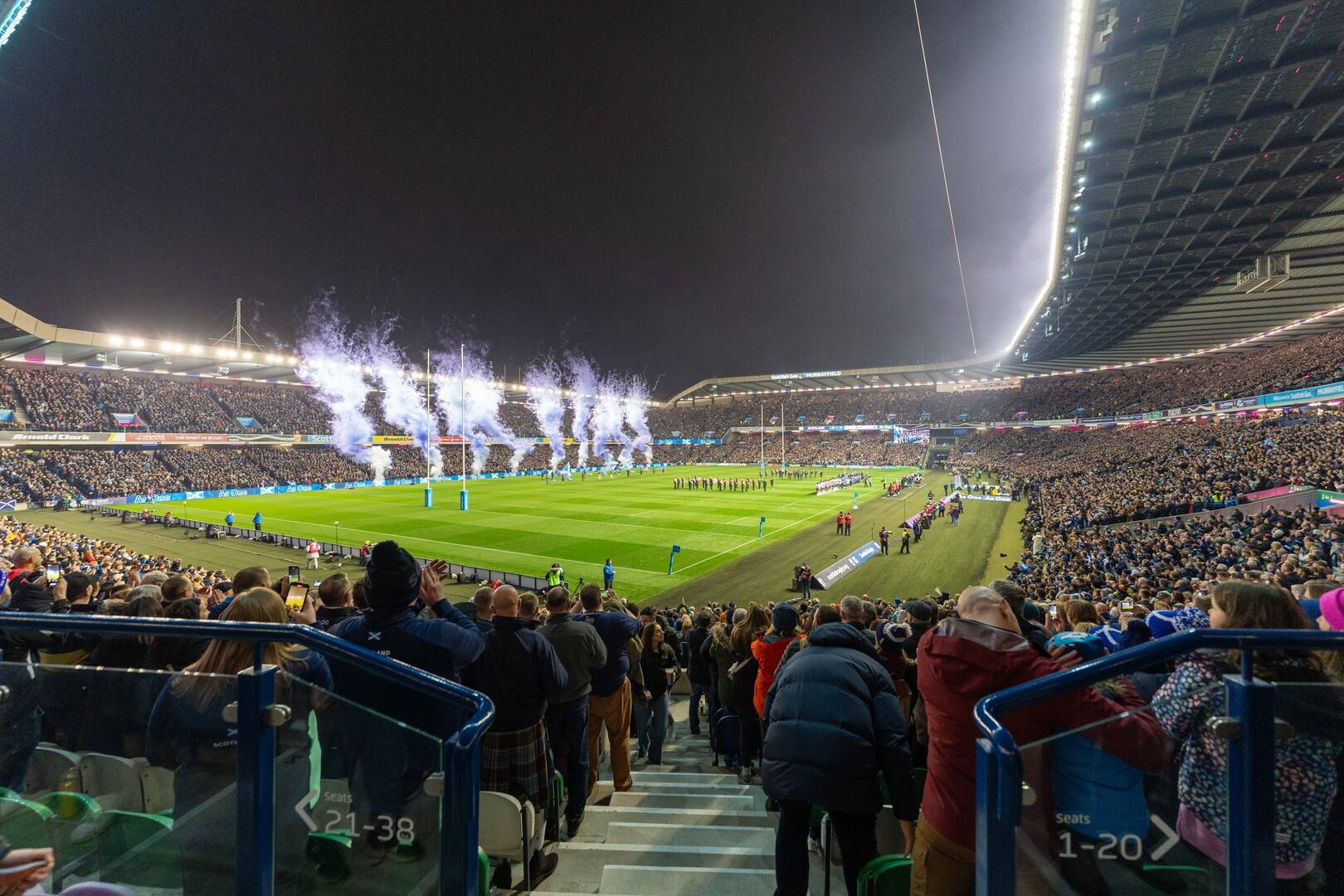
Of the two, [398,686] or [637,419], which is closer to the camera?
[398,686]

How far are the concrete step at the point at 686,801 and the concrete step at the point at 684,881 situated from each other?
1.36 metres

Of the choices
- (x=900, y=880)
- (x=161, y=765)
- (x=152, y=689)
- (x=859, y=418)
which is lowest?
(x=900, y=880)

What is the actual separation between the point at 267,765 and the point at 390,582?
1430 millimetres

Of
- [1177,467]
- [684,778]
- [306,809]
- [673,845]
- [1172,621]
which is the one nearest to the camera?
[306,809]

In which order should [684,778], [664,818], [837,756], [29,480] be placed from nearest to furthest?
[837,756] < [664,818] < [684,778] < [29,480]

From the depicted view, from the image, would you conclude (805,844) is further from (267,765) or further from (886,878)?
(267,765)

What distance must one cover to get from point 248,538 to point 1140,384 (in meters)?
80.5

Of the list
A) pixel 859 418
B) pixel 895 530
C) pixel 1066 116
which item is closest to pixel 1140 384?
pixel 859 418

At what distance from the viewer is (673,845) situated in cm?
393

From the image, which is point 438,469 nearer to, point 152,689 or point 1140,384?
point 152,689

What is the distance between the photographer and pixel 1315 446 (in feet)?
89.9

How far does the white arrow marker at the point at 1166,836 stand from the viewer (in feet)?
6.50

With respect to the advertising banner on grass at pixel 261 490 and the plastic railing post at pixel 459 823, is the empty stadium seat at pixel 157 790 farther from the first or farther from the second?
the advertising banner on grass at pixel 261 490

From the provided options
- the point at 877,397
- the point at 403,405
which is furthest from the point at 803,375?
the point at 403,405
